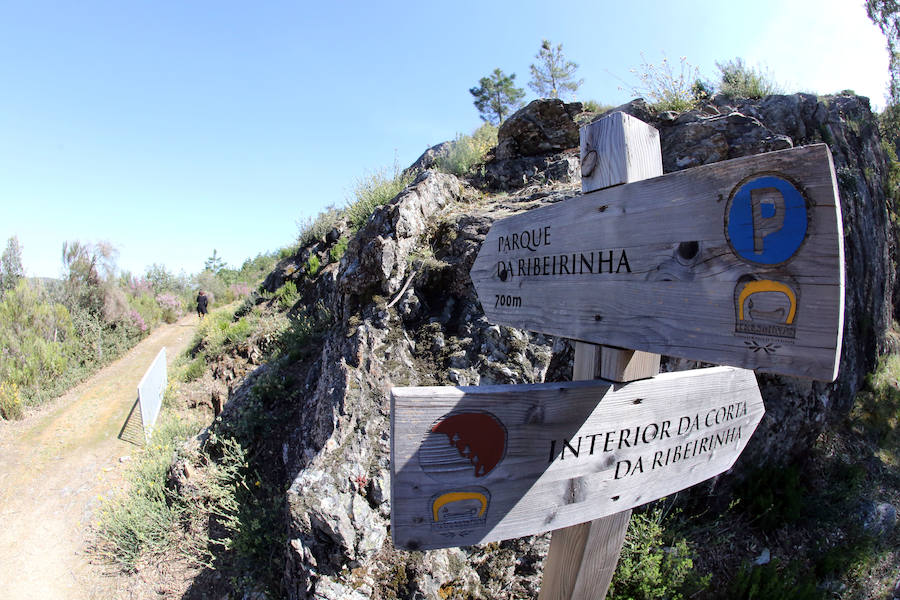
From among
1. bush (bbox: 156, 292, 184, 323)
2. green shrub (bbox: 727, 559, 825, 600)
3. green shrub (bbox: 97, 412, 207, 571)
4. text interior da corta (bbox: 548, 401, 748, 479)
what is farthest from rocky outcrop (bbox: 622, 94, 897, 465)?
bush (bbox: 156, 292, 184, 323)

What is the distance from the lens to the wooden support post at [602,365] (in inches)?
52.1

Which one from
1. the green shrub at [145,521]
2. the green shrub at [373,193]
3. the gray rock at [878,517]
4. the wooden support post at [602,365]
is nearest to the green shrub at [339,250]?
the green shrub at [373,193]

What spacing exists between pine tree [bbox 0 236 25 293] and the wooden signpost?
601 inches

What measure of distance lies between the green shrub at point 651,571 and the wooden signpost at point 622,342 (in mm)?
1896

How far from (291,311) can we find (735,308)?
7888 millimetres

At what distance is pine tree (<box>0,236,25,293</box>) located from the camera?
10.9 meters

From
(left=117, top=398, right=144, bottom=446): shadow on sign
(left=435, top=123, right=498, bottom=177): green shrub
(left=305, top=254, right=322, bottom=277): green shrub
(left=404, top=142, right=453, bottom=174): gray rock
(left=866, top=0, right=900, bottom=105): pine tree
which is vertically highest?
(left=866, top=0, right=900, bottom=105): pine tree

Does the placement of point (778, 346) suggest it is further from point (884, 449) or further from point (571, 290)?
point (884, 449)

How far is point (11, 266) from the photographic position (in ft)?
36.9

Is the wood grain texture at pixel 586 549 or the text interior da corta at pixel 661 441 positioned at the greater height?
the text interior da corta at pixel 661 441

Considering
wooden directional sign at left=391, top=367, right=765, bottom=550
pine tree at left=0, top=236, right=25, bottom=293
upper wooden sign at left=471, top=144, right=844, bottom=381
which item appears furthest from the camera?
pine tree at left=0, top=236, right=25, bottom=293

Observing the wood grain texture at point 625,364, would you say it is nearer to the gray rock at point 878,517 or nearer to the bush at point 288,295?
the gray rock at point 878,517

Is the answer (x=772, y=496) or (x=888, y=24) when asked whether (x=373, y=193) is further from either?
(x=888, y=24)

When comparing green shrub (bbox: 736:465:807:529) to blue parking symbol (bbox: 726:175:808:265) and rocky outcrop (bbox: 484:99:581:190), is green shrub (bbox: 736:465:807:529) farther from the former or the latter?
rocky outcrop (bbox: 484:99:581:190)
